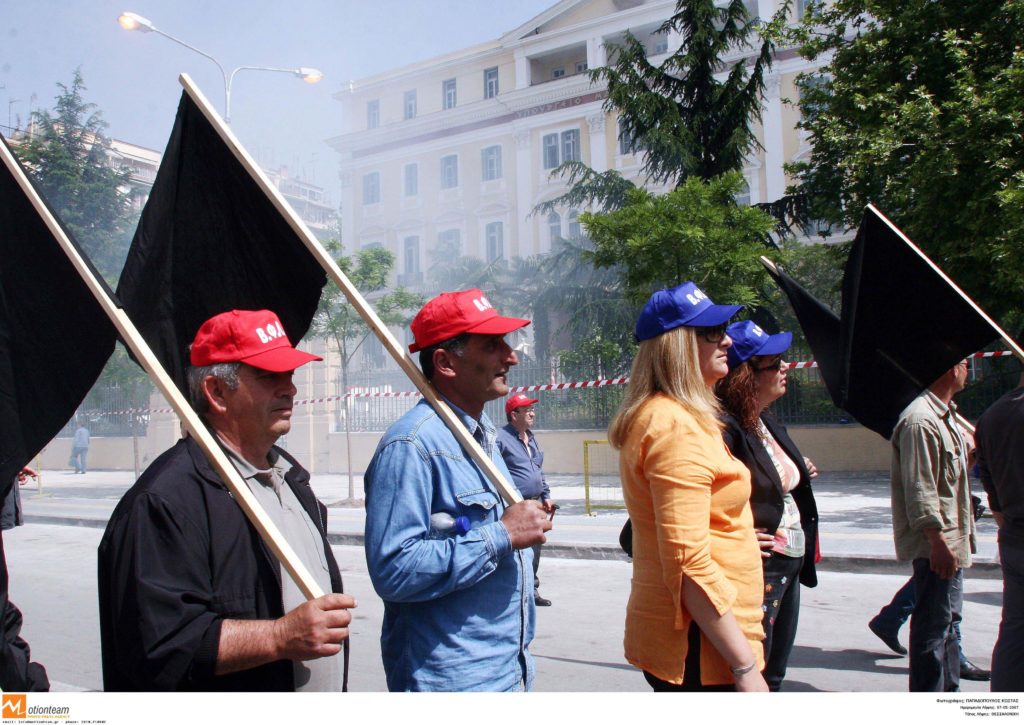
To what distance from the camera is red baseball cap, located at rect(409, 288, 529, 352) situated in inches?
96.7

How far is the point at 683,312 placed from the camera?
262cm

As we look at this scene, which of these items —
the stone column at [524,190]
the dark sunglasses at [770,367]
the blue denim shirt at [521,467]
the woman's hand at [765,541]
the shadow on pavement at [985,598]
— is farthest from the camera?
the stone column at [524,190]

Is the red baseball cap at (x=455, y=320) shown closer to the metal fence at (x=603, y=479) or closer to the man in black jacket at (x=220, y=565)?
the man in black jacket at (x=220, y=565)

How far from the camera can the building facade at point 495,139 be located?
86.4 ft

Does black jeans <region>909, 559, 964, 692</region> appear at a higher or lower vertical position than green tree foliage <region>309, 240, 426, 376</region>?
lower

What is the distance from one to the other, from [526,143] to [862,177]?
19.0 meters

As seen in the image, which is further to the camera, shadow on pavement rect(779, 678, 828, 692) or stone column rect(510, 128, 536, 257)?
stone column rect(510, 128, 536, 257)

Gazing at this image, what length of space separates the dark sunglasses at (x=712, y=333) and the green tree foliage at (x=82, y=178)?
13416mm

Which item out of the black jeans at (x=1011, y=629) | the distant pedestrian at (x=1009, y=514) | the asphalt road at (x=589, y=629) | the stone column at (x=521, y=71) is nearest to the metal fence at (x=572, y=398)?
the asphalt road at (x=589, y=629)

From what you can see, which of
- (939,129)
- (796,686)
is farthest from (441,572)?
(939,129)

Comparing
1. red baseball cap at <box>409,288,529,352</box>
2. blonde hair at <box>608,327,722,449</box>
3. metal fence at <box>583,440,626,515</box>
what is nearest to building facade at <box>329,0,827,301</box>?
metal fence at <box>583,440,626,515</box>

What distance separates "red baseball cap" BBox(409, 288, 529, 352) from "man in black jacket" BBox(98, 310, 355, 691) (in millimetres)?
396

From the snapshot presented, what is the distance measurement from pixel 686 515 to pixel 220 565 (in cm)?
115

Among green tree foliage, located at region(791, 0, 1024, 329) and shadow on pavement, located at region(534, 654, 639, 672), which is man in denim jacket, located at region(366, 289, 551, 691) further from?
green tree foliage, located at region(791, 0, 1024, 329)
